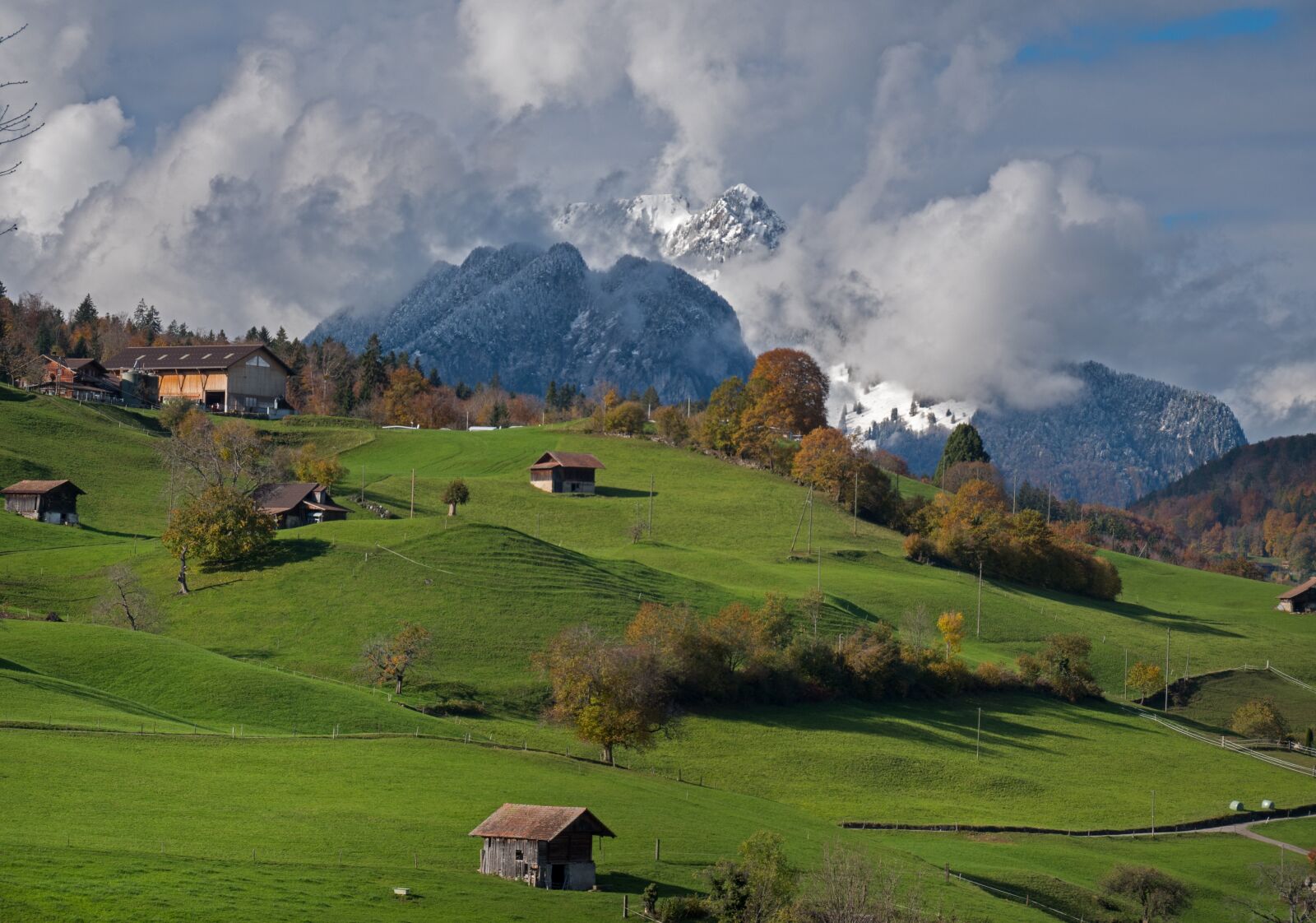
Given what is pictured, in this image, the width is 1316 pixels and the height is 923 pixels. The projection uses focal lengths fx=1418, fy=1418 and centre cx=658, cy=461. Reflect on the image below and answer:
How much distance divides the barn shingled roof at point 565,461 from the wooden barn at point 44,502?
182 ft

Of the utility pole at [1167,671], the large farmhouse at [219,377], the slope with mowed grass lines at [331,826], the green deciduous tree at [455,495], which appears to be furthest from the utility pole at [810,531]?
the large farmhouse at [219,377]

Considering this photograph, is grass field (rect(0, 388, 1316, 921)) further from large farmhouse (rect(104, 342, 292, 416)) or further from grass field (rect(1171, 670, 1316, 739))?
large farmhouse (rect(104, 342, 292, 416))

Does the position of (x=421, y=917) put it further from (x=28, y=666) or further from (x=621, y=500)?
(x=621, y=500)

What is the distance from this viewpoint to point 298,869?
1975 inches

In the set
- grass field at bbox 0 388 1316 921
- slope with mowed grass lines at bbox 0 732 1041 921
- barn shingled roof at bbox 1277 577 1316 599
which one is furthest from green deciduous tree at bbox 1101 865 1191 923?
barn shingled roof at bbox 1277 577 1316 599

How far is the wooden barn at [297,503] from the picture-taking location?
133000mm

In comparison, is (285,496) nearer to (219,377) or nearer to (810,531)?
(810,531)

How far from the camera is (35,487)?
429 ft

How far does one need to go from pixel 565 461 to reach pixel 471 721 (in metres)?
82.3

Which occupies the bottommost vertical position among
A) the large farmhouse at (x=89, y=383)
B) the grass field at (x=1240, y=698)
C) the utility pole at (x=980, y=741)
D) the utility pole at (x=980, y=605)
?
the utility pole at (x=980, y=741)

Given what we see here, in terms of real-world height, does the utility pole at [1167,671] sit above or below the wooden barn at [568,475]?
below

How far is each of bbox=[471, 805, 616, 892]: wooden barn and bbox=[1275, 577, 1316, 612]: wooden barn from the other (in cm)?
→ 13027

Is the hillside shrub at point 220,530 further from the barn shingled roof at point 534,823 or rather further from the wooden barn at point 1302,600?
the wooden barn at point 1302,600

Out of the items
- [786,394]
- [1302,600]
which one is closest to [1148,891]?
[1302,600]
